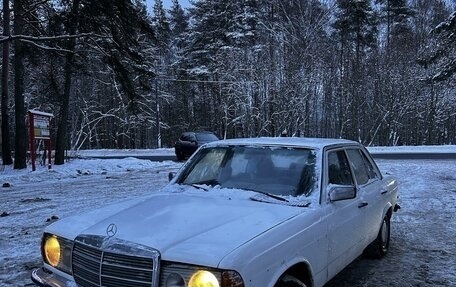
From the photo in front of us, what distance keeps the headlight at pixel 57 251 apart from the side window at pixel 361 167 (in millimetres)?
3192

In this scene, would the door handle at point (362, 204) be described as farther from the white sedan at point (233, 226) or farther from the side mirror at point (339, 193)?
the side mirror at point (339, 193)

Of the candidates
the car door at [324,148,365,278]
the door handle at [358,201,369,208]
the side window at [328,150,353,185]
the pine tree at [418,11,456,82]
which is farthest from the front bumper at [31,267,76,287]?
the pine tree at [418,11,456,82]

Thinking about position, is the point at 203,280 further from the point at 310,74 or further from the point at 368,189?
the point at 310,74

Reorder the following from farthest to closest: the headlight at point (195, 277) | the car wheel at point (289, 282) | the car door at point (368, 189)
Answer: the car door at point (368, 189)
the car wheel at point (289, 282)
the headlight at point (195, 277)

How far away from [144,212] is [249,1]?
43771 mm

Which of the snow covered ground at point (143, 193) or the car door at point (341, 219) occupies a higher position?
the car door at point (341, 219)

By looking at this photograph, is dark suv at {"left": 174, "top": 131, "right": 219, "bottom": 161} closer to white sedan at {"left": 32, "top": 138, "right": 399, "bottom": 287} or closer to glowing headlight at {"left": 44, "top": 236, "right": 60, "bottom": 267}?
white sedan at {"left": 32, "top": 138, "right": 399, "bottom": 287}

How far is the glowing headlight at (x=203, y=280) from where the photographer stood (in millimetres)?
2854

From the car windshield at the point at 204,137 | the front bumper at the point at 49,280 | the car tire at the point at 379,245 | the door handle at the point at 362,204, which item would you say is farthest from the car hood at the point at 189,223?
the car windshield at the point at 204,137

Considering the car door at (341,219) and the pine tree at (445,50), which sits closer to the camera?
the car door at (341,219)

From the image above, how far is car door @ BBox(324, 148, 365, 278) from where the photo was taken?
14.1 ft

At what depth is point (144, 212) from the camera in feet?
12.5

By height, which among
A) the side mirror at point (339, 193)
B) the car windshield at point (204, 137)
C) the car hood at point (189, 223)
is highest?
the car windshield at point (204, 137)

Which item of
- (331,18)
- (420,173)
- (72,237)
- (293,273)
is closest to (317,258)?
(293,273)
